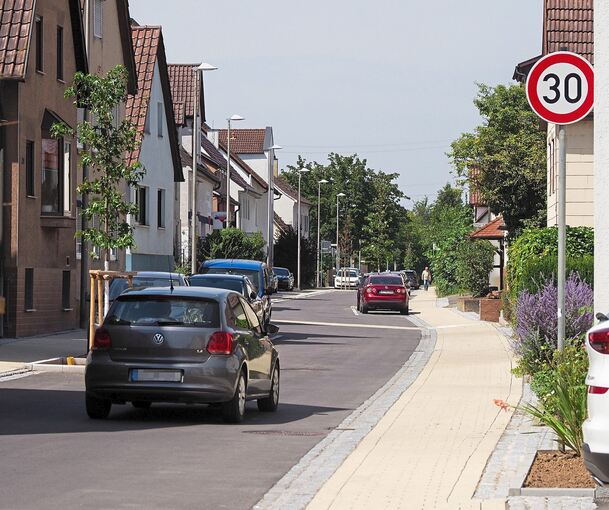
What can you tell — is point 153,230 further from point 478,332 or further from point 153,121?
point 478,332

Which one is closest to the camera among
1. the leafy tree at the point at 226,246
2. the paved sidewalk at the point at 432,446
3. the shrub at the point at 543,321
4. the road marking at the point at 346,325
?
the paved sidewalk at the point at 432,446

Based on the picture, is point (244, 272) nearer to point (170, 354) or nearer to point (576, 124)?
point (576, 124)

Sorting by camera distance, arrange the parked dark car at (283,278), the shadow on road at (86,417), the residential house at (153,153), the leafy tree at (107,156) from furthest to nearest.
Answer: the parked dark car at (283,278) < the residential house at (153,153) < the leafy tree at (107,156) < the shadow on road at (86,417)

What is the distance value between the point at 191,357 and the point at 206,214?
6107cm

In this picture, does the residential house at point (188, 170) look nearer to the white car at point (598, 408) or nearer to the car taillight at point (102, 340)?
the car taillight at point (102, 340)

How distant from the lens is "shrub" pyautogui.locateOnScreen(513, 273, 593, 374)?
68.1ft

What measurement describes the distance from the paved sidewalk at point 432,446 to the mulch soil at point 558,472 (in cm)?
46

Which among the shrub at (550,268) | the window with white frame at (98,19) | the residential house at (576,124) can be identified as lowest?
the shrub at (550,268)

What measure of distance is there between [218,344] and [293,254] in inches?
3616

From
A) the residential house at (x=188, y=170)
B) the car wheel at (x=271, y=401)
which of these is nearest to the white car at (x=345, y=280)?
the residential house at (x=188, y=170)

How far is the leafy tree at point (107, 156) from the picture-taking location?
26.7 meters

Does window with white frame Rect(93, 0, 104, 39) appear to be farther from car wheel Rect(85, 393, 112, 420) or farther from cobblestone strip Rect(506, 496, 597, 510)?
cobblestone strip Rect(506, 496, 597, 510)

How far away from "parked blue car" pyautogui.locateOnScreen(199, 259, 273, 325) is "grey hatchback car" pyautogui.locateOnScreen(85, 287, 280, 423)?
22.0 m

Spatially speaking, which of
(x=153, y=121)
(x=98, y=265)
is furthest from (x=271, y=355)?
(x=153, y=121)
